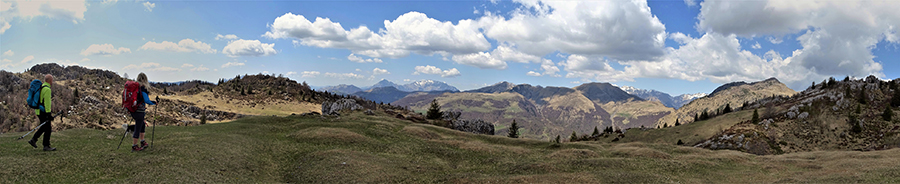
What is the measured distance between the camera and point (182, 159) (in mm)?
18562

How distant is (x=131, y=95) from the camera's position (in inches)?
690

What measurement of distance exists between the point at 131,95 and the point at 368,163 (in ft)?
39.9

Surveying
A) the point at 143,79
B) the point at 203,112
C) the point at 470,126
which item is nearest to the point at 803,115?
the point at 470,126

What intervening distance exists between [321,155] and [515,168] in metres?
13.3

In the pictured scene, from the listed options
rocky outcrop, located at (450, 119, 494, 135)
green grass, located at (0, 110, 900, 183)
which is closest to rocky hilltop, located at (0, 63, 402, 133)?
green grass, located at (0, 110, 900, 183)

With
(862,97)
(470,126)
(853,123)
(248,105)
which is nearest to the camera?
(470,126)

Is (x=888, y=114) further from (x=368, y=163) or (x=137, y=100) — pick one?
(x=137, y=100)

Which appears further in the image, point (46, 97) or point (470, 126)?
point (470, 126)

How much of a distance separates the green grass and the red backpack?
2.32 metres

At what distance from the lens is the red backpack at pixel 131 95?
57.2 ft

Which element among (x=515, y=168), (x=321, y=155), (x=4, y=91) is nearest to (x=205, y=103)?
(x=4, y=91)

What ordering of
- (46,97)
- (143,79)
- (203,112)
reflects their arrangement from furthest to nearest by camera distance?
1. (203,112)
2. (143,79)
3. (46,97)

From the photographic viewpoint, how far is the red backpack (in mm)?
17422

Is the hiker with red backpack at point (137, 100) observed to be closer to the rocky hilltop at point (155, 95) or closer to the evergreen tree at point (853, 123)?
the rocky hilltop at point (155, 95)
